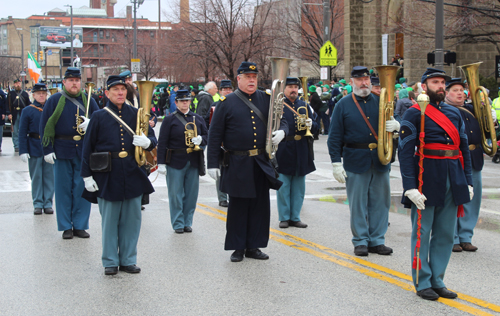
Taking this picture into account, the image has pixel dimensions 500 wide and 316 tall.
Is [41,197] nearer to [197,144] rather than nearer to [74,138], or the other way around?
[74,138]

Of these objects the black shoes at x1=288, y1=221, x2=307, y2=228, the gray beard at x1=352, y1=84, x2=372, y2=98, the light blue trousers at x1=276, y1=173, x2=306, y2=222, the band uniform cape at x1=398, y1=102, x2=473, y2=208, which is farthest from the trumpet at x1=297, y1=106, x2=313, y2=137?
the band uniform cape at x1=398, y1=102, x2=473, y2=208

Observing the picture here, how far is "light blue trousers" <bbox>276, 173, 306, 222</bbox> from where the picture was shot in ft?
29.1

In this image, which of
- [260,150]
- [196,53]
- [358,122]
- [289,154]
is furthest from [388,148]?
[196,53]

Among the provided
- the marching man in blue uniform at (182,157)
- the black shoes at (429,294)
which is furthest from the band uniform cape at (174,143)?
the black shoes at (429,294)

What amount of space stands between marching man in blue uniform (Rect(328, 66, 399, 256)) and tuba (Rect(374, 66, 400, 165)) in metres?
0.23

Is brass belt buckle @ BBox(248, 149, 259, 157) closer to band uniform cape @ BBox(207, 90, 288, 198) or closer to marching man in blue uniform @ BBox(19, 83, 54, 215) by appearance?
band uniform cape @ BBox(207, 90, 288, 198)

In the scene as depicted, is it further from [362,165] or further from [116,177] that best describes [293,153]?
[116,177]

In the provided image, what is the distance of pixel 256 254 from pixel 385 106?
2.19 m

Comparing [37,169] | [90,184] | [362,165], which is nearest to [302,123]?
[362,165]

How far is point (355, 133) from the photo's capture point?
726 cm

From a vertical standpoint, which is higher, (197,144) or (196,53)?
(196,53)

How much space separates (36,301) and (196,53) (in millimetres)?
31669

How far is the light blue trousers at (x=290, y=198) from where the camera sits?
29.1 feet

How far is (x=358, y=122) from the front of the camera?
7234 millimetres
